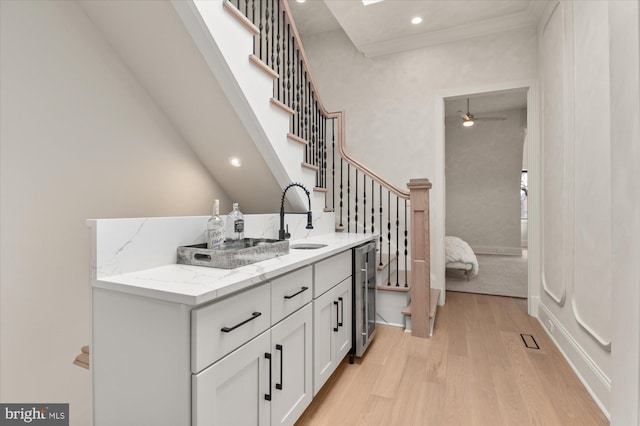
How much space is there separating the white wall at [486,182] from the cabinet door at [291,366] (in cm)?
631

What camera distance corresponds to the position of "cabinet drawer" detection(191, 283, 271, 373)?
38.3 inches

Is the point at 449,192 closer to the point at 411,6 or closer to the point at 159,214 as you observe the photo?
the point at 411,6

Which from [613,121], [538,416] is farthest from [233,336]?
[538,416]

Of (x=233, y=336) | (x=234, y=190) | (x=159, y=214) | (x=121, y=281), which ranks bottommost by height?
(x=233, y=336)

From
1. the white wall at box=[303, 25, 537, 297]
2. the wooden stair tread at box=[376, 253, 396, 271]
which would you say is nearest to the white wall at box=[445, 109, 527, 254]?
the white wall at box=[303, 25, 537, 297]

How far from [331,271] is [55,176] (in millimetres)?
1611

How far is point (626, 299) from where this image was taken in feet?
2.78

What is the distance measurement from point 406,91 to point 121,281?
11.6 ft

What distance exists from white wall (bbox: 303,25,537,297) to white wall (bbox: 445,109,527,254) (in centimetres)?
363

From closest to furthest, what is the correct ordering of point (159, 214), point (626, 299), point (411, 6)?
point (626, 299), point (159, 214), point (411, 6)

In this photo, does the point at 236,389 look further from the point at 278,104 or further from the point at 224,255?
the point at 278,104

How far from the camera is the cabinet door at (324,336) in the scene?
171 centimetres

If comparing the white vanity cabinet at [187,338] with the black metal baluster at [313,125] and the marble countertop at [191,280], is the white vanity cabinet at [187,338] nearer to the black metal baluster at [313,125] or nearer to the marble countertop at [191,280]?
the marble countertop at [191,280]

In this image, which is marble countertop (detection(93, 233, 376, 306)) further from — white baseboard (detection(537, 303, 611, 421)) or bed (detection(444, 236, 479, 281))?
bed (detection(444, 236, 479, 281))
